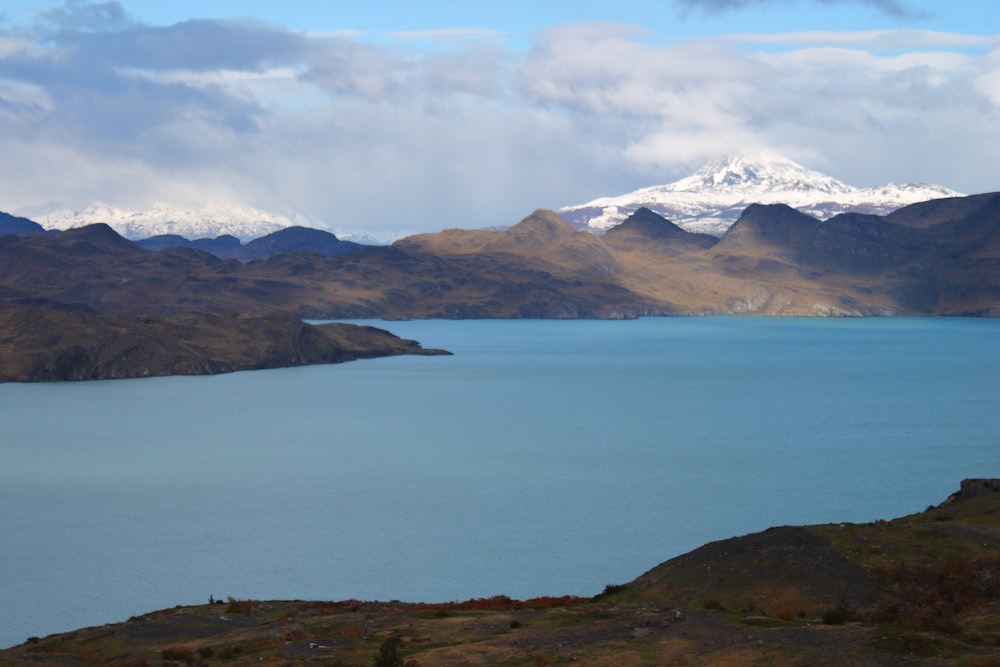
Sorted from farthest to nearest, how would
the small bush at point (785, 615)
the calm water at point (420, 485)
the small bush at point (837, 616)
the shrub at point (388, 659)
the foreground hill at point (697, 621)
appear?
the calm water at point (420, 485) < the small bush at point (785, 615) < the small bush at point (837, 616) < the foreground hill at point (697, 621) < the shrub at point (388, 659)

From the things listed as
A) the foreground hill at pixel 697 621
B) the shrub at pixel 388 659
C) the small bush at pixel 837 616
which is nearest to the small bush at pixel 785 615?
the foreground hill at pixel 697 621

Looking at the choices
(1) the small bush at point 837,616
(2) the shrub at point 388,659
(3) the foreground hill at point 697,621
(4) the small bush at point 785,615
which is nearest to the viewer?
(2) the shrub at point 388,659

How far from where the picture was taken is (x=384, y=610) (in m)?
52.4

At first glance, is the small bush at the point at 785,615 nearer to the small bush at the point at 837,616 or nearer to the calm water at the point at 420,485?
the small bush at the point at 837,616

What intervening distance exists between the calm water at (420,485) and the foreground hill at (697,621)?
1825 centimetres

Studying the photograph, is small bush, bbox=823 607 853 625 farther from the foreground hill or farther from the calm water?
the calm water

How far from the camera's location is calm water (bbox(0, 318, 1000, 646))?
2933 inches

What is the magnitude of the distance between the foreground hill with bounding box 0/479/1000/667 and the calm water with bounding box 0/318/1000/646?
1825 cm

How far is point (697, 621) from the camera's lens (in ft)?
137

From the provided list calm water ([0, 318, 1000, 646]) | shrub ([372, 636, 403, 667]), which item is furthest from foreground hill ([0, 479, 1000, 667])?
calm water ([0, 318, 1000, 646])

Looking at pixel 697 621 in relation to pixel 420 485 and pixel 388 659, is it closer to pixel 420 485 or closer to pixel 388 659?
pixel 388 659

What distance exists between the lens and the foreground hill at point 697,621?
1468 inches

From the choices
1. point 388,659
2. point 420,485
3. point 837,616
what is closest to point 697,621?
point 837,616

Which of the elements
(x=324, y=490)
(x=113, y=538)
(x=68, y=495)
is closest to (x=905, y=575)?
(x=113, y=538)
